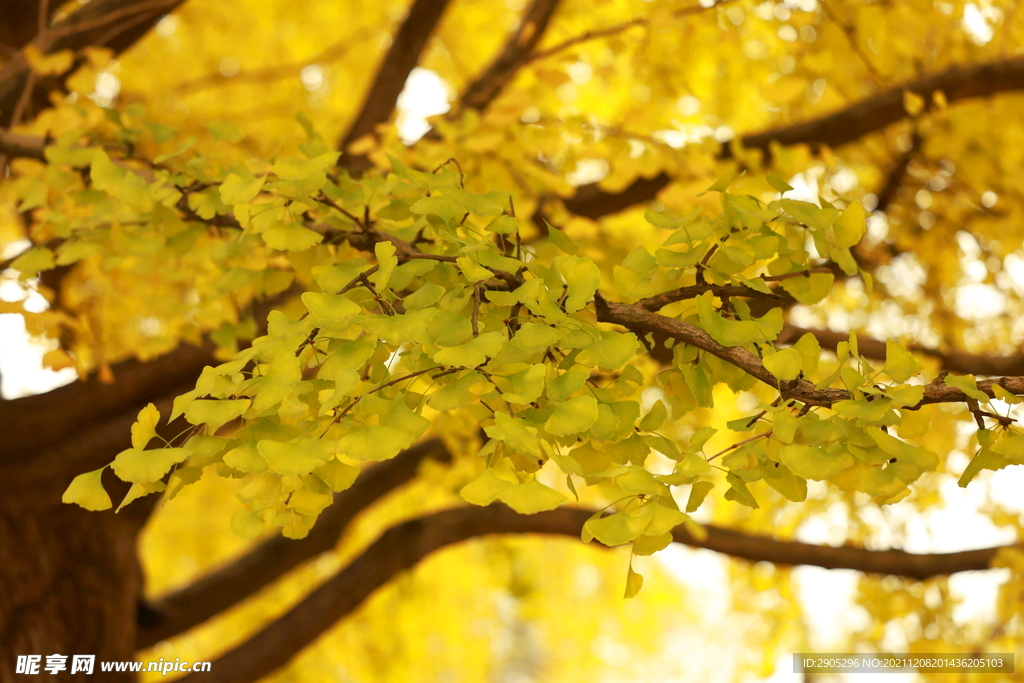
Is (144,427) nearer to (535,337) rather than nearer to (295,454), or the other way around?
(295,454)

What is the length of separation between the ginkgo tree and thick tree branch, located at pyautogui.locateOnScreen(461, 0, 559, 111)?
1 cm

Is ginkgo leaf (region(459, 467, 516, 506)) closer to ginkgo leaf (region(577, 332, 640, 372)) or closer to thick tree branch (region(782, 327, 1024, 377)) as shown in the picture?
ginkgo leaf (region(577, 332, 640, 372))

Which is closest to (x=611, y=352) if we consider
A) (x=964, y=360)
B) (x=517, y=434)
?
(x=517, y=434)

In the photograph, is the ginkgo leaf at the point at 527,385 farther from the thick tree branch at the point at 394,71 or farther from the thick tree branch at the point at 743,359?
the thick tree branch at the point at 394,71

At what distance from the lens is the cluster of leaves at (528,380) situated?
0.83 meters

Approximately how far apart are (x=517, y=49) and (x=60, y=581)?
2623mm

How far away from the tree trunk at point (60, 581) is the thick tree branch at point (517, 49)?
6.56ft

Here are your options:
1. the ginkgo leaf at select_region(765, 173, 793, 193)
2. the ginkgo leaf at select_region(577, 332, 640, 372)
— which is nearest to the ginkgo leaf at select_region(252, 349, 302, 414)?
the ginkgo leaf at select_region(577, 332, 640, 372)

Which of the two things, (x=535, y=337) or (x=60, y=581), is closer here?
(x=535, y=337)

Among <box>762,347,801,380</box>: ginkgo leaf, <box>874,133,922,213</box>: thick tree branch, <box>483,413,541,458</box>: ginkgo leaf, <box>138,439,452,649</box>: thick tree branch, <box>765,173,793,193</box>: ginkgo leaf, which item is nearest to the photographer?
<box>483,413,541,458</box>: ginkgo leaf

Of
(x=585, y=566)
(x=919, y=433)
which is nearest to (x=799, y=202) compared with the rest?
(x=919, y=433)

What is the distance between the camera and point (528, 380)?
2.74ft

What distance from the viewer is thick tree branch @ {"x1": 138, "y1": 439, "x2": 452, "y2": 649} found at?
10.0 feet

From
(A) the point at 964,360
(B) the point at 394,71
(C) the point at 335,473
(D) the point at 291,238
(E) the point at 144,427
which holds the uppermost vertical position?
(D) the point at 291,238
